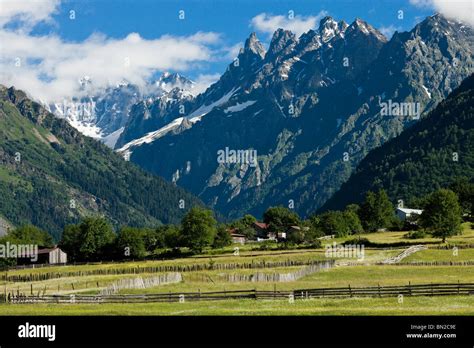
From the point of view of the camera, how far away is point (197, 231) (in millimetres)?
167500

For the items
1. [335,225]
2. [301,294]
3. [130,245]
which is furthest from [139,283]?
[335,225]

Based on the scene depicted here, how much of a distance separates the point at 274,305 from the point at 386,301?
10.1 m

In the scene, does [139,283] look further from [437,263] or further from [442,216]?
[442,216]

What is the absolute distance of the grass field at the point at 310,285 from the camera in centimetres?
5644

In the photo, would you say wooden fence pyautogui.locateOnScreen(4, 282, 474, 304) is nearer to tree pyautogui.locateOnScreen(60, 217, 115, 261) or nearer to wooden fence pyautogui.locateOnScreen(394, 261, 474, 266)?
wooden fence pyautogui.locateOnScreen(394, 261, 474, 266)

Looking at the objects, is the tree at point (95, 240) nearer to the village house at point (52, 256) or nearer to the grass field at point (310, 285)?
the village house at point (52, 256)

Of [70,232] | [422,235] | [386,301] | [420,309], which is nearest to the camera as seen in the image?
[420,309]

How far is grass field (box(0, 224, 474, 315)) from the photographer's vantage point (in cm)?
5644

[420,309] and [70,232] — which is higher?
[70,232]

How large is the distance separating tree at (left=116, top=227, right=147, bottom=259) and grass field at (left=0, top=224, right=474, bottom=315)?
18.4m
